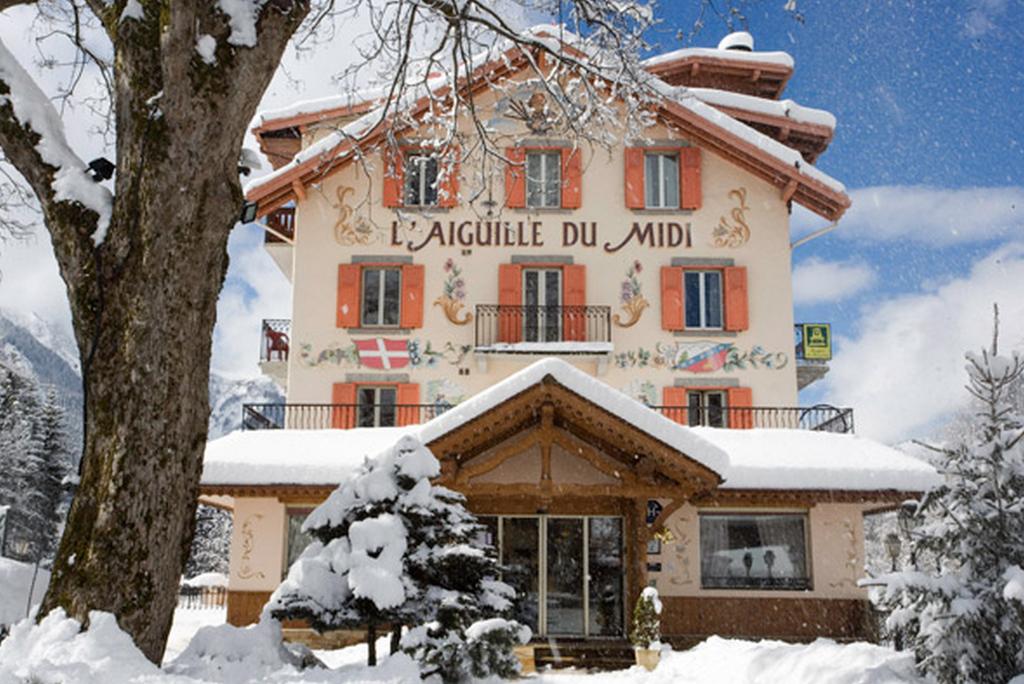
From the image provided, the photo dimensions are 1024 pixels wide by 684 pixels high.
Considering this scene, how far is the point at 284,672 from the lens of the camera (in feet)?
20.4

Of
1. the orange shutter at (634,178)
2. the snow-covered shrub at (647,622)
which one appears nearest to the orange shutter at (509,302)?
the orange shutter at (634,178)

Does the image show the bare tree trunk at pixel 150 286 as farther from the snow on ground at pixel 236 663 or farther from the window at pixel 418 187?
the window at pixel 418 187

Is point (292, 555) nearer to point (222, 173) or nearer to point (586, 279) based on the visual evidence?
point (586, 279)

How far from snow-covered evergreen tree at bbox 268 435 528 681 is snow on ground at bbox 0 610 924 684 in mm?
867

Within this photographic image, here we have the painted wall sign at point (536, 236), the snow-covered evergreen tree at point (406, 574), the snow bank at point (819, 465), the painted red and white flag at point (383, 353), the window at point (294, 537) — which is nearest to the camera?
the snow-covered evergreen tree at point (406, 574)

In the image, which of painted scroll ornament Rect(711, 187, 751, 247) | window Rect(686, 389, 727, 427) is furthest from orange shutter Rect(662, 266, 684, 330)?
window Rect(686, 389, 727, 427)

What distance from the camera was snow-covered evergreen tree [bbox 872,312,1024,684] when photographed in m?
8.10

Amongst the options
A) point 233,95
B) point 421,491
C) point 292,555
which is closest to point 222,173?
point 233,95

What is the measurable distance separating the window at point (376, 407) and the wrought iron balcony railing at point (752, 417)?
17.3 feet

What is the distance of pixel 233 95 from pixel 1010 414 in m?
6.82

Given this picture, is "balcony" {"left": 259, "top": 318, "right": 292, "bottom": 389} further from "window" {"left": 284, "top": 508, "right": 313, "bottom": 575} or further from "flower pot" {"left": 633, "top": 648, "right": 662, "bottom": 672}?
"flower pot" {"left": 633, "top": 648, "right": 662, "bottom": 672}

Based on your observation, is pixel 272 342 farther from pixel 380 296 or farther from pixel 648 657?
pixel 648 657

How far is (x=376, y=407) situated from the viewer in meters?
20.4

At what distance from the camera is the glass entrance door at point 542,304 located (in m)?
20.7
